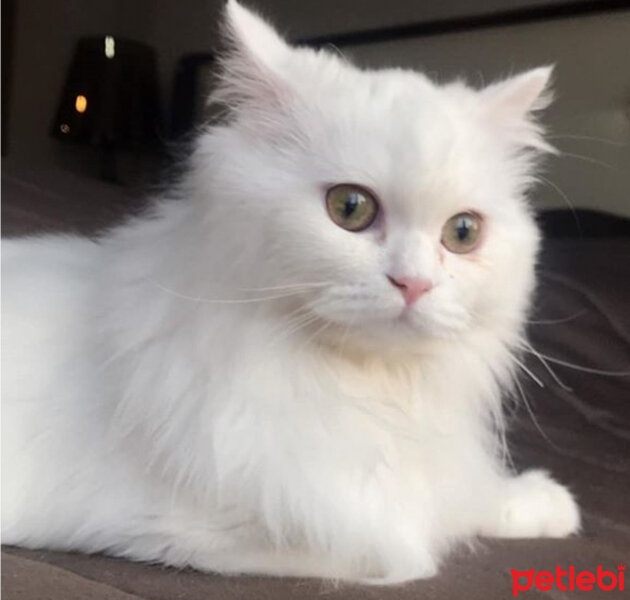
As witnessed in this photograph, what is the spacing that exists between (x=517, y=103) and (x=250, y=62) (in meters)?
0.28

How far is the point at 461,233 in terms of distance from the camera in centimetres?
86

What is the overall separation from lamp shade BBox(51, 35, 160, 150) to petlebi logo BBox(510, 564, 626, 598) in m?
2.17

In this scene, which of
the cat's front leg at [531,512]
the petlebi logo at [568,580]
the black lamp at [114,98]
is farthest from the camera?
the black lamp at [114,98]

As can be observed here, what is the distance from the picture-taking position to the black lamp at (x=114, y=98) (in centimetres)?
284

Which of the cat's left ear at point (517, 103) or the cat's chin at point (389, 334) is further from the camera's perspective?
the cat's left ear at point (517, 103)

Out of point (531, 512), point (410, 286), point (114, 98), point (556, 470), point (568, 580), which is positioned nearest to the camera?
point (410, 286)

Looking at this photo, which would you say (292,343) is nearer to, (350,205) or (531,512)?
(350,205)

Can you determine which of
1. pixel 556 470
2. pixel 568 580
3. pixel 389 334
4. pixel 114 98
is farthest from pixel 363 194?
pixel 114 98

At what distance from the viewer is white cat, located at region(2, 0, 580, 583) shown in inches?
32.4

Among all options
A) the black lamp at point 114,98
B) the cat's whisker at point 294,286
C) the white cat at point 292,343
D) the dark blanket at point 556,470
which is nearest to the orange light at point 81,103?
the black lamp at point 114,98

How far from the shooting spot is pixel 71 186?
2203mm

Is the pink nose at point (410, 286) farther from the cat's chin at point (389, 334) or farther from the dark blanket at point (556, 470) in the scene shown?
the dark blanket at point (556, 470)

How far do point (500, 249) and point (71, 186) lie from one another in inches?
59.6

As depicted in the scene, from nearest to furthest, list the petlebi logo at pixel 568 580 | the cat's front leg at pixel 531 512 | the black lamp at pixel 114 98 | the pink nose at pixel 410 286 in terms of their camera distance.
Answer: the pink nose at pixel 410 286 → the petlebi logo at pixel 568 580 → the cat's front leg at pixel 531 512 → the black lamp at pixel 114 98
